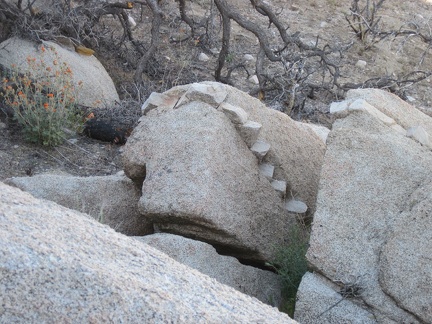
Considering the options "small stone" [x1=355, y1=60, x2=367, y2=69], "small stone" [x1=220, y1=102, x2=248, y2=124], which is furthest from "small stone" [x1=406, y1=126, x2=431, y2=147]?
"small stone" [x1=355, y1=60, x2=367, y2=69]

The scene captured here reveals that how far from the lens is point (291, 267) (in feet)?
14.2

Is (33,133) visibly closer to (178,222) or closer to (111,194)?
(111,194)

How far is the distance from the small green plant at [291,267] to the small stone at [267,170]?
1.86ft

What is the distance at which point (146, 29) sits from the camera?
9.87 metres

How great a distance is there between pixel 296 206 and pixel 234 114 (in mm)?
695

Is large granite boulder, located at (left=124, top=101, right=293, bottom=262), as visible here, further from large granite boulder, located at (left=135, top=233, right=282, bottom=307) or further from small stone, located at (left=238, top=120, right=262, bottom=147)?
large granite boulder, located at (left=135, top=233, right=282, bottom=307)

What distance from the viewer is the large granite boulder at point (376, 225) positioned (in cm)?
360

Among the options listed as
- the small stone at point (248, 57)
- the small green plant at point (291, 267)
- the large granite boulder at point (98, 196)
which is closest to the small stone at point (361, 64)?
the small stone at point (248, 57)

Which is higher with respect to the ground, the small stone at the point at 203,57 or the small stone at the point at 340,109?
the small stone at the point at 340,109

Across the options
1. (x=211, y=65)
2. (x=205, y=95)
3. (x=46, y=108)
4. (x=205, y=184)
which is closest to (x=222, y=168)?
(x=205, y=184)

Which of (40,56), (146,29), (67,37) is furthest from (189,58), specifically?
(40,56)

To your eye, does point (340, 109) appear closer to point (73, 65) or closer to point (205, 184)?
point (205, 184)

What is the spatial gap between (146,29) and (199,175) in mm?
5653

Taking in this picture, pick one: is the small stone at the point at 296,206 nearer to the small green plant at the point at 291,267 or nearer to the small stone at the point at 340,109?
the small green plant at the point at 291,267
